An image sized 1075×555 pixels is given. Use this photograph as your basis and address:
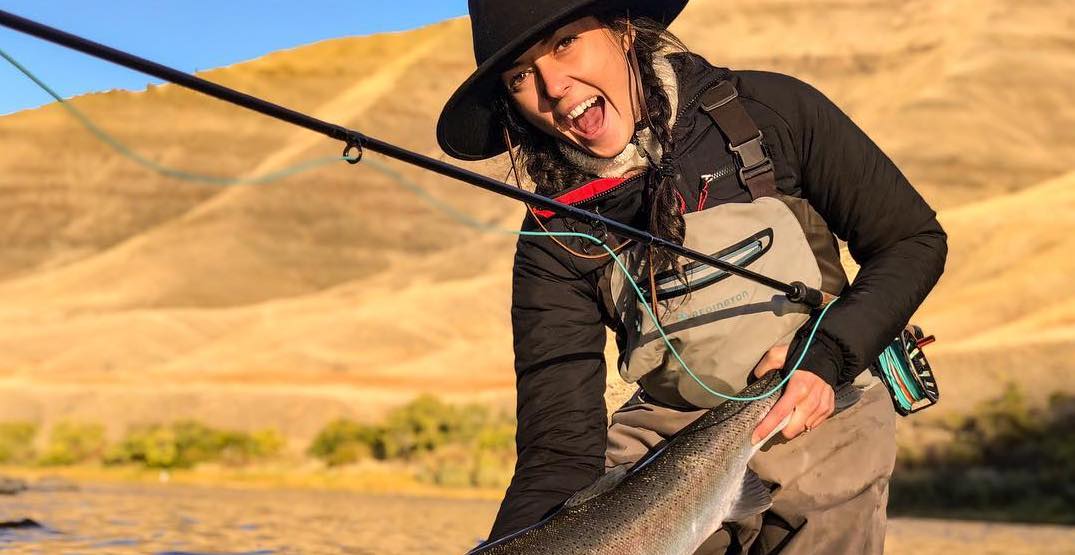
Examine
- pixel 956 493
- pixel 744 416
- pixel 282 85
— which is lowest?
pixel 956 493

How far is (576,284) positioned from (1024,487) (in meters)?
18.4

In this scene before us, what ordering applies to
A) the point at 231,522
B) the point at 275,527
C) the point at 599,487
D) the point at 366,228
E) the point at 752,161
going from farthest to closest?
the point at 366,228, the point at 231,522, the point at 275,527, the point at 752,161, the point at 599,487

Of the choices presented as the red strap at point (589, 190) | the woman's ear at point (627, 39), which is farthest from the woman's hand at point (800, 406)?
the woman's ear at point (627, 39)

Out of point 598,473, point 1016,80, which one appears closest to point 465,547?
point 598,473

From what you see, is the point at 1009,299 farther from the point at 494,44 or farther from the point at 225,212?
the point at 225,212

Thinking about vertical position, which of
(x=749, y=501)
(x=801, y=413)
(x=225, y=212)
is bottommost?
(x=749, y=501)

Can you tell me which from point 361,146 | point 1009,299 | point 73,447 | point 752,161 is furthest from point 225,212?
point 361,146

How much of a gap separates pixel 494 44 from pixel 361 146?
102cm

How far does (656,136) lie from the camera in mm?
4180

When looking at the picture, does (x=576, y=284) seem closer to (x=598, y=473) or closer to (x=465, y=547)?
(x=598, y=473)

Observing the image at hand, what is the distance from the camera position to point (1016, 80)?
272ft

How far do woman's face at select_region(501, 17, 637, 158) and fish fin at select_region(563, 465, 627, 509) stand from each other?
0.93 m

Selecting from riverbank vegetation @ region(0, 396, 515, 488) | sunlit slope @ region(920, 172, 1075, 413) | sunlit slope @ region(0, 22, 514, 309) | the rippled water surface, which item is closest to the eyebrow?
the rippled water surface

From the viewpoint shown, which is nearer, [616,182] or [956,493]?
[616,182]
